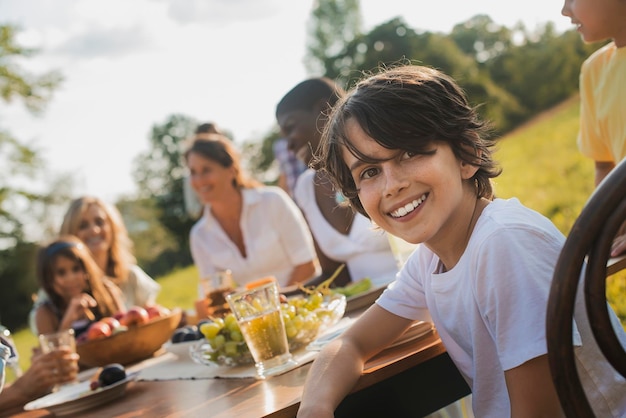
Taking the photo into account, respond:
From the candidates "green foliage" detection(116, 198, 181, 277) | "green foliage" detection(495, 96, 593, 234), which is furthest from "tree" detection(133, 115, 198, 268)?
"green foliage" detection(495, 96, 593, 234)

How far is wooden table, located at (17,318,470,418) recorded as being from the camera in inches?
62.4

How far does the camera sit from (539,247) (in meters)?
1.34

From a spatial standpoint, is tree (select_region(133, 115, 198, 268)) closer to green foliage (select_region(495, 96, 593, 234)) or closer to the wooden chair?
green foliage (select_region(495, 96, 593, 234))

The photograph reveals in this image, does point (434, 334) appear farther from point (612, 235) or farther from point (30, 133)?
point (30, 133)

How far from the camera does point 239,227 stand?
14.5ft

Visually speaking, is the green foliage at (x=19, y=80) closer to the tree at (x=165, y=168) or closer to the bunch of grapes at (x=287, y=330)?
the tree at (x=165, y=168)

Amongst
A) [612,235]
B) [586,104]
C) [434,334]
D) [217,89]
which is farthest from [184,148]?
[217,89]

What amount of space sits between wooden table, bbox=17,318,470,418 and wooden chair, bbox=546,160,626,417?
0.67 m

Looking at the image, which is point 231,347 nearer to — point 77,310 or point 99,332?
point 99,332

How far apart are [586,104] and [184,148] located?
2.62 m

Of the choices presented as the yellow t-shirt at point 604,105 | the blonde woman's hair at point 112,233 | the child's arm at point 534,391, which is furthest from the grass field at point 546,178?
the child's arm at point 534,391

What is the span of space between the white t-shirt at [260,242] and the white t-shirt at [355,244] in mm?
643

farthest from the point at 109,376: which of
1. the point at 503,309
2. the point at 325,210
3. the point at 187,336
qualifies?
the point at 325,210

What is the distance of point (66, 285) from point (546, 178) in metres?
9.66
